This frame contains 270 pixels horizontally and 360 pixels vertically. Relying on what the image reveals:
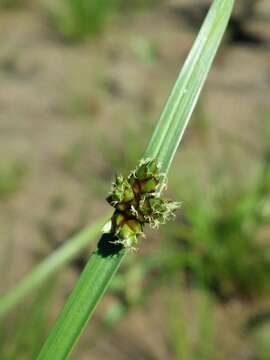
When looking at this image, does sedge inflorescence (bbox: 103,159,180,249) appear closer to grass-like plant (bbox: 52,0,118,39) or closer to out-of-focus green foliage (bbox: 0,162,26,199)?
out-of-focus green foliage (bbox: 0,162,26,199)

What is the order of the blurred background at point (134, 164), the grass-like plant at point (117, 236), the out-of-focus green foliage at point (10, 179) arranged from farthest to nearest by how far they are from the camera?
1. the out-of-focus green foliage at point (10, 179)
2. the blurred background at point (134, 164)
3. the grass-like plant at point (117, 236)

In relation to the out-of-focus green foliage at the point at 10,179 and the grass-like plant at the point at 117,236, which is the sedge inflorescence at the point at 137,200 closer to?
the grass-like plant at the point at 117,236

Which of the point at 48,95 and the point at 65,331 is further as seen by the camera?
the point at 48,95

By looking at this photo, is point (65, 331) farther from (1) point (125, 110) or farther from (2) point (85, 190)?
(1) point (125, 110)

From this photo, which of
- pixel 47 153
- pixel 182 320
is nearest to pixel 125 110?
pixel 47 153

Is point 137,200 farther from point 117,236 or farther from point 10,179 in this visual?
point 10,179

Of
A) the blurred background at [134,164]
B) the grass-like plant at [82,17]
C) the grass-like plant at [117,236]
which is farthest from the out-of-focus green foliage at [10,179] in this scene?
the grass-like plant at [117,236]

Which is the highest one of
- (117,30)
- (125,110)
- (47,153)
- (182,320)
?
(117,30)
